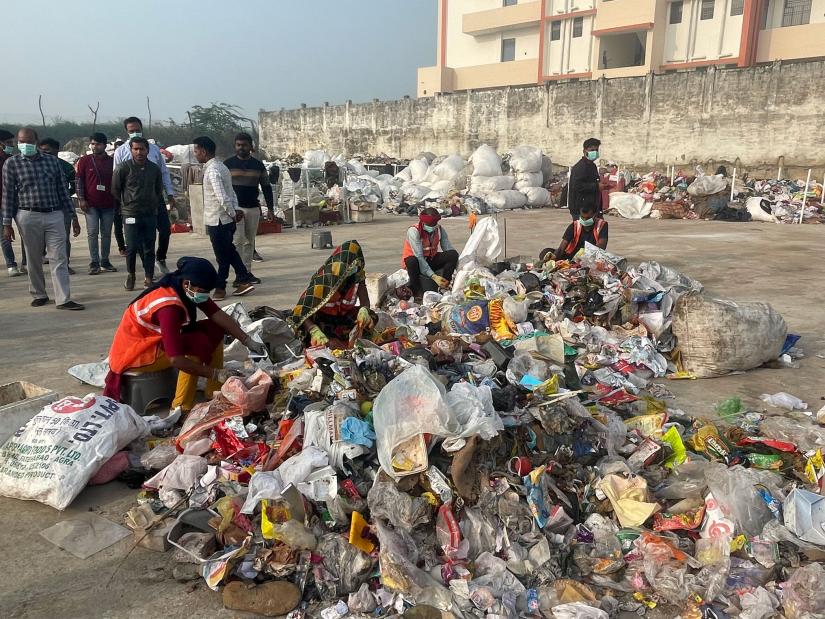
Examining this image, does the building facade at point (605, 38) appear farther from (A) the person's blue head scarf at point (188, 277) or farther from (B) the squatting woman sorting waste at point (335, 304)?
(A) the person's blue head scarf at point (188, 277)

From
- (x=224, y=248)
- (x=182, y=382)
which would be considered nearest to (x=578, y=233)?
(x=224, y=248)

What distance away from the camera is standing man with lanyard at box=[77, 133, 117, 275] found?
660 cm

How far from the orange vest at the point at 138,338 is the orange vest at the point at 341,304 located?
1.07m

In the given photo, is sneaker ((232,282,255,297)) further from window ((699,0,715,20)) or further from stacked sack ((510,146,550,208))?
window ((699,0,715,20))

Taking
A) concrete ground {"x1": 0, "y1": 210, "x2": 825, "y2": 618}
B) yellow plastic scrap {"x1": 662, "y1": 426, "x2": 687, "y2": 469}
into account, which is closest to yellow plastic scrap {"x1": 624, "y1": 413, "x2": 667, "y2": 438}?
yellow plastic scrap {"x1": 662, "y1": 426, "x2": 687, "y2": 469}

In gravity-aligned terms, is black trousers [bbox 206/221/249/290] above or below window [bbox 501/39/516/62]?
below

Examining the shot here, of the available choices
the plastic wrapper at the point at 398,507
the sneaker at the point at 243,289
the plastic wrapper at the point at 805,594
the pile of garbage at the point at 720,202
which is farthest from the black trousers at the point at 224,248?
the pile of garbage at the point at 720,202

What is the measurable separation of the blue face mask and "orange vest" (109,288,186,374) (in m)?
0.09

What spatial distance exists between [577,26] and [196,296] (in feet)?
87.6

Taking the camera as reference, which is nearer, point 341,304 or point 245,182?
point 341,304

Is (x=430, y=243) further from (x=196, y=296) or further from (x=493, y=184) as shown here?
(x=493, y=184)

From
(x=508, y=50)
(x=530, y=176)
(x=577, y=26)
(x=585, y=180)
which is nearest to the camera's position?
(x=585, y=180)

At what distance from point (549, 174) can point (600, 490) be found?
52.6ft

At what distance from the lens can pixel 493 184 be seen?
15.6 metres
